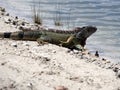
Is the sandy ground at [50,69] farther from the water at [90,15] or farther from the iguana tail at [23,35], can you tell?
the water at [90,15]

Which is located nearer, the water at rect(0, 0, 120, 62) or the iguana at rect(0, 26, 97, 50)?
the iguana at rect(0, 26, 97, 50)

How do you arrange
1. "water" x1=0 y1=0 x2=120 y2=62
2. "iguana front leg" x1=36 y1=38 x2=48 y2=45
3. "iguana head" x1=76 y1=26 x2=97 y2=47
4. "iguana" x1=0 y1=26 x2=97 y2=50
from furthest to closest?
1. "water" x1=0 y1=0 x2=120 y2=62
2. "iguana head" x1=76 y1=26 x2=97 y2=47
3. "iguana" x1=0 y1=26 x2=97 y2=50
4. "iguana front leg" x1=36 y1=38 x2=48 y2=45

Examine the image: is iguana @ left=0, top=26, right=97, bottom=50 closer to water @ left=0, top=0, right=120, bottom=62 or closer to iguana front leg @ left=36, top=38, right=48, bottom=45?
iguana front leg @ left=36, top=38, right=48, bottom=45

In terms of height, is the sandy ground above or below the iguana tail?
below

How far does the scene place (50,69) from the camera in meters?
7.05

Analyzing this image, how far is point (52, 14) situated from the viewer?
1461cm

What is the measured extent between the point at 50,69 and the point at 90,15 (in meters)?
7.62

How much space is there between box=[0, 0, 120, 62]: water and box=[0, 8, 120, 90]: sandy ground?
71.2 inches

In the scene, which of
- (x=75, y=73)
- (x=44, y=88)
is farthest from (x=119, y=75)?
(x=44, y=88)

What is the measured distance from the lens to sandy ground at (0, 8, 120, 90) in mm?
6191

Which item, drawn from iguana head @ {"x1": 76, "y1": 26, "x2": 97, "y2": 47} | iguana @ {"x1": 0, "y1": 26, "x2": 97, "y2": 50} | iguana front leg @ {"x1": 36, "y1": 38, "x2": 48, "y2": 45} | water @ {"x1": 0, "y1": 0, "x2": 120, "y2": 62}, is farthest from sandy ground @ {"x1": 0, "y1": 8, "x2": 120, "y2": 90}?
water @ {"x1": 0, "y1": 0, "x2": 120, "y2": 62}

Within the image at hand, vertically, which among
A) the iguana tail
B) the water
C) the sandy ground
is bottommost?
the water

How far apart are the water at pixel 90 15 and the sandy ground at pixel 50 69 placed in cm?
181

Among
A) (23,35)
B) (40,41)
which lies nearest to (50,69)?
(40,41)
